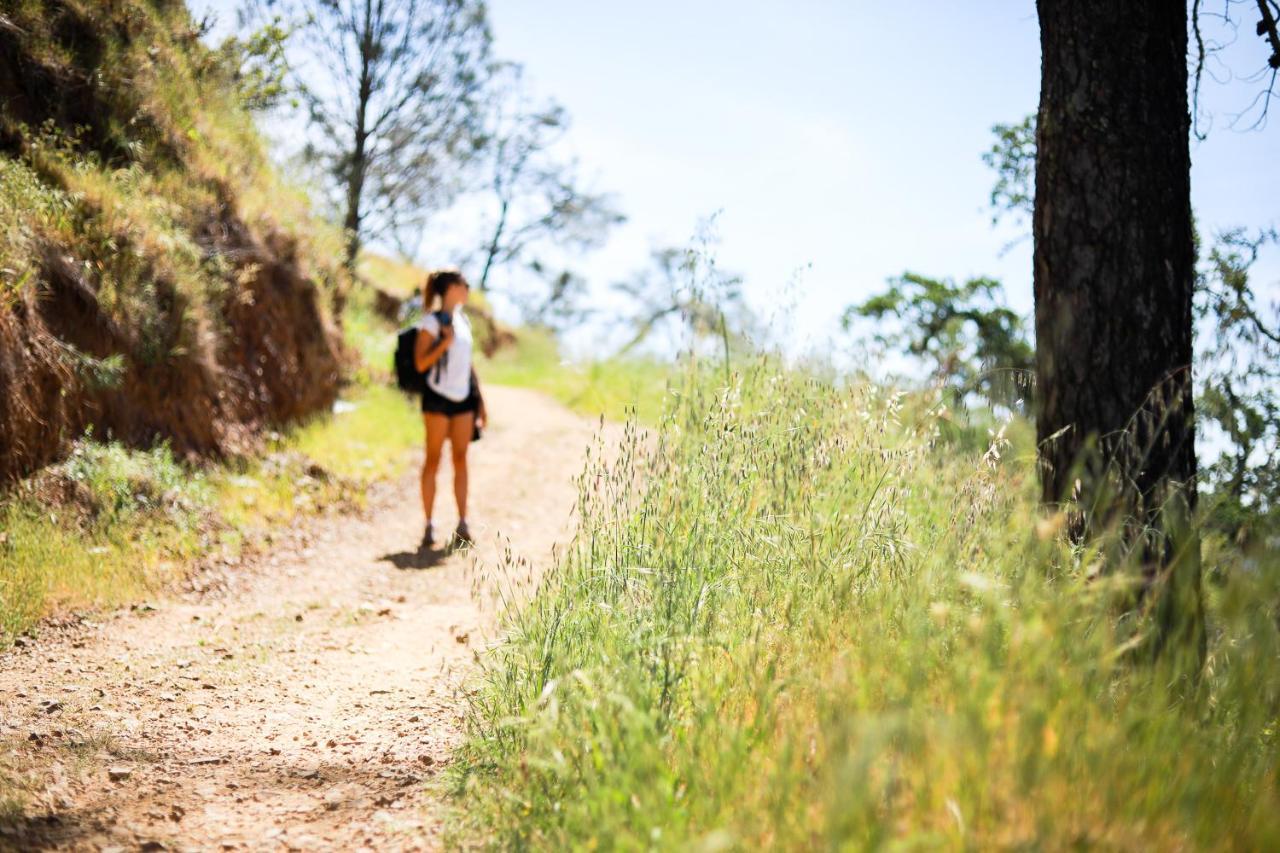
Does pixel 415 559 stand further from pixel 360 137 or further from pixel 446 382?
pixel 360 137

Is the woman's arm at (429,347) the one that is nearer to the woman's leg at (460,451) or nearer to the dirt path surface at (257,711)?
the woman's leg at (460,451)

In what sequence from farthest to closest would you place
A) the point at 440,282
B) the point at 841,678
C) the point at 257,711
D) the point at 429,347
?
the point at 440,282 → the point at 429,347 → the point at 257,711 → the point at 841,678

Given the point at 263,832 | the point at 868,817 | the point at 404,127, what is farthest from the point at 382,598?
the point at 404,127

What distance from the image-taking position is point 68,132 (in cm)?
729

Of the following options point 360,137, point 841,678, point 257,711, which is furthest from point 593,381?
point 841,678

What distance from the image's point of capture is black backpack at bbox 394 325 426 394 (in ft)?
23.0

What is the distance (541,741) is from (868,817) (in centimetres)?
110

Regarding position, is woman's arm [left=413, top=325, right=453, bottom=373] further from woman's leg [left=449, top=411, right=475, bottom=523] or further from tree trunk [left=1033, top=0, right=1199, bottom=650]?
tree trunk [left=1033, top=0, right=1199, bottom=650]

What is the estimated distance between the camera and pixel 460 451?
23.5ft

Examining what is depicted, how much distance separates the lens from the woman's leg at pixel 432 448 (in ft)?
23.2

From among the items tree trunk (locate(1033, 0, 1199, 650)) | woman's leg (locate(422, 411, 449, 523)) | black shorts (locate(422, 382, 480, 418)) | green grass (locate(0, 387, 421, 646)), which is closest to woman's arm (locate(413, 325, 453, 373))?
black shorts (locate(422, 382, 480, 418))

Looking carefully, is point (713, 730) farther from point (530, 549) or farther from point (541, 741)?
point (530, 549)

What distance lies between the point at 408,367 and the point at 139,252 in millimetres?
2370

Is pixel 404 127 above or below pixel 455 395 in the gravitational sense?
above
